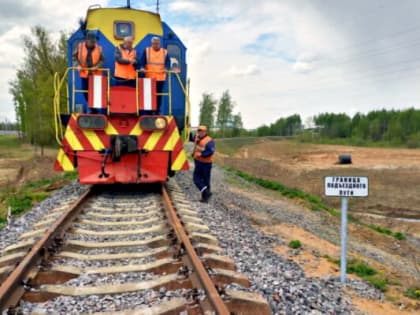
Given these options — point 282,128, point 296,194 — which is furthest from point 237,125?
point 296,194

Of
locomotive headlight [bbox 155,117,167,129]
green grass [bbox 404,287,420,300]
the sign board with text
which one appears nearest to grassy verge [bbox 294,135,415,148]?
locomotive headlight [bbox 155,117,167,129]

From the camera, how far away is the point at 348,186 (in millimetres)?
4707

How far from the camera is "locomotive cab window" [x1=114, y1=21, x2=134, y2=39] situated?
8.77 m

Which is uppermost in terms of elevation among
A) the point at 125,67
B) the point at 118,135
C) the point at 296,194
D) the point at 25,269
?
the point at 125,67

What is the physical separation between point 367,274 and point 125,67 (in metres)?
5.60

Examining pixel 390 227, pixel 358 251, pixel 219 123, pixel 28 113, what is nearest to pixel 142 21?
pixel 358 251

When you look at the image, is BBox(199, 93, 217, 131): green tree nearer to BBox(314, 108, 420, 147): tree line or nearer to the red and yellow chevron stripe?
BBox(314, 108, 420, 147): tree line

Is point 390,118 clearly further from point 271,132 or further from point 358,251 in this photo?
point 358,251

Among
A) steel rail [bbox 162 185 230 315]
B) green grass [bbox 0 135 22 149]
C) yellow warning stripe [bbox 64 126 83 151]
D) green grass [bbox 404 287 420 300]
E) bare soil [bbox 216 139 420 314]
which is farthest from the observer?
green grass [bbox 0 135 22 149]

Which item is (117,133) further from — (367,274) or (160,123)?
(367,274)

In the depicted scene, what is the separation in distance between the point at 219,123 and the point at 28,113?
4267 cm

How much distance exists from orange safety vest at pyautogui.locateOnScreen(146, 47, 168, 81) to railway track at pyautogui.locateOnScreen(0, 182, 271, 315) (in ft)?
10.8

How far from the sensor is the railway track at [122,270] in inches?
123

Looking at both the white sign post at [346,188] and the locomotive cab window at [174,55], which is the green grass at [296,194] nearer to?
the locomotive cab window at [174,55]
